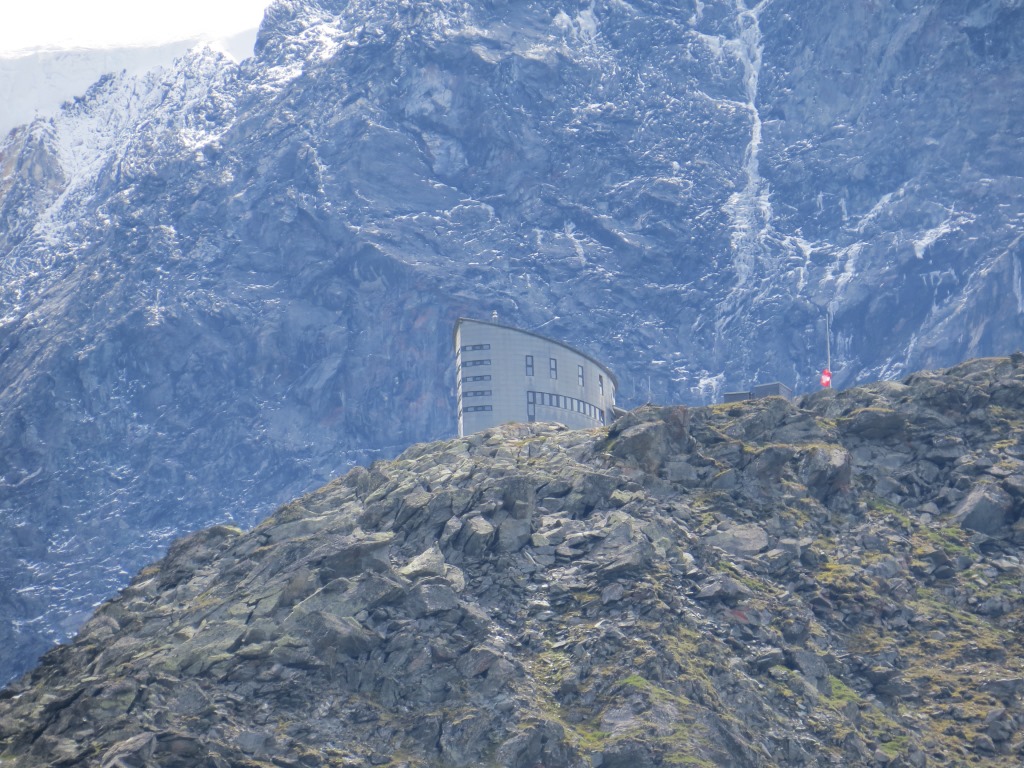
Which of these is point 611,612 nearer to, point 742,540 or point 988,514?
point 742,540

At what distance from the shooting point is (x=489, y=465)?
153 meters

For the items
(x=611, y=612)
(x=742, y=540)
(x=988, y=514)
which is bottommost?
(x=611, y=612)

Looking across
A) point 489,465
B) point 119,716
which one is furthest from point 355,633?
point 489,465

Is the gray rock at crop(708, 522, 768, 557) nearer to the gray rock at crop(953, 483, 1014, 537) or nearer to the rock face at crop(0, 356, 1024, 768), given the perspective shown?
the rock face at crop(0, 356, 1024, 768)

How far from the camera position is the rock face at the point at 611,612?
12062cm

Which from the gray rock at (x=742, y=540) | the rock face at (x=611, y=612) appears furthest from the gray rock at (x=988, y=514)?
the gray rock at (x=742, y=540)

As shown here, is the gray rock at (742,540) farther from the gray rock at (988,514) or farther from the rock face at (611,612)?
the gray rock at (988,514)

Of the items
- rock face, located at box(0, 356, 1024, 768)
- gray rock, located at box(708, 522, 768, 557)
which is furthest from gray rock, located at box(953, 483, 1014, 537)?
gray rock, located at box(708, 522, 768, 557)

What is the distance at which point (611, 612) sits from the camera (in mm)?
131000

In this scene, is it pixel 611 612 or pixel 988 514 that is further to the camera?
pixel 988 514

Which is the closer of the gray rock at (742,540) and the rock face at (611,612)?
the rock face at (611,612)

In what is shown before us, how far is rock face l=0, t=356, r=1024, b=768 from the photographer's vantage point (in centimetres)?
12062

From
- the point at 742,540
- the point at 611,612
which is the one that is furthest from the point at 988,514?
the point at 611,612

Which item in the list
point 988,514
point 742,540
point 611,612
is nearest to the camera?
point 611,612
